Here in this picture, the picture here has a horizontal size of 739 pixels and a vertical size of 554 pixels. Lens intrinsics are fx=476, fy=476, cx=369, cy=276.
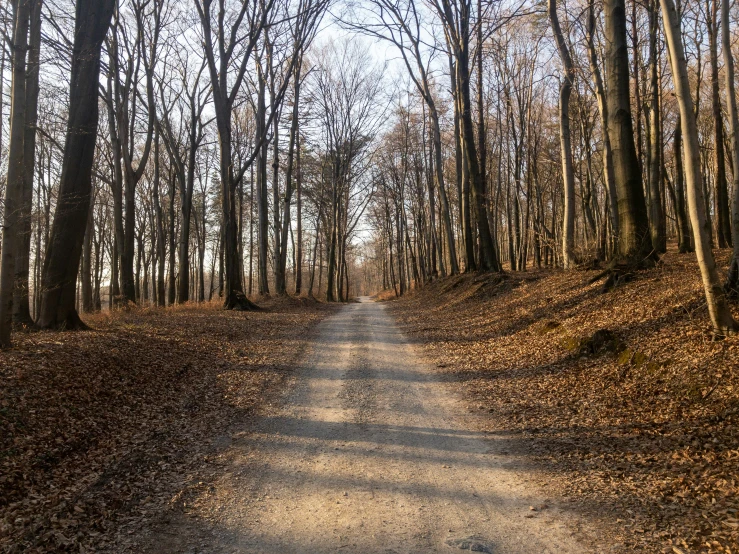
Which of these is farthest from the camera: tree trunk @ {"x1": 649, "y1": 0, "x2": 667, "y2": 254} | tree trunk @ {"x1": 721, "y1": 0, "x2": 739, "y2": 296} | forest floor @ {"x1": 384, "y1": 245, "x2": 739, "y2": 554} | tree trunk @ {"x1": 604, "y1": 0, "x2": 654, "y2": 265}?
tree trunk @ {"x1": 649, "y1": 0, "x2": 667, "y2": 254}

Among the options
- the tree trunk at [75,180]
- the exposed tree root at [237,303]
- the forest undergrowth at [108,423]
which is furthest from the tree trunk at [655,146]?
the tree trunk at [75,180]

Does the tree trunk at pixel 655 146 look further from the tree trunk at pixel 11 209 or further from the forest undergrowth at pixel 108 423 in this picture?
the tree trunk at pixel 11 209

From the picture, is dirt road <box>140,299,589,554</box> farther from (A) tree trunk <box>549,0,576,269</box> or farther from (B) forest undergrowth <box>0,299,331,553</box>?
(A) tree trunk <box>549,0,576,269</box>

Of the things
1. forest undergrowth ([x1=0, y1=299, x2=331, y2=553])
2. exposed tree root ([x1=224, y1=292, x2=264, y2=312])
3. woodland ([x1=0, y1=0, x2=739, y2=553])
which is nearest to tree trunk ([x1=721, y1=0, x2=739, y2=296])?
woodland ([x1=0, y1=0, x2=739, y2=553])

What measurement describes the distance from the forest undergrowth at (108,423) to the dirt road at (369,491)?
1.71ft

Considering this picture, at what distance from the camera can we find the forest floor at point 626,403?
3.83 m

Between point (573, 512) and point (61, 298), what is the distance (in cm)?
999

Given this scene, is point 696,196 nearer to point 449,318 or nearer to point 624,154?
point 624,154

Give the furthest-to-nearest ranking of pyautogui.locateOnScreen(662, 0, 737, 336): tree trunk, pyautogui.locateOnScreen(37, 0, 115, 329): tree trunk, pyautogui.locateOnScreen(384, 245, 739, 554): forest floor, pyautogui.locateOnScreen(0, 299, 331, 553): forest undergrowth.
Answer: pyautogui.locateOnScreen(37, 0, 115, 329): tree trunk < pyautogui.locateOnScreen(662, 0, 737, 336): tree trunk < pyautogui.locateOnScreen(0, 299, 331, 553): forest undergrowth < pyautogui.locateOnScreen(384, 245, 739, 554): forest floor

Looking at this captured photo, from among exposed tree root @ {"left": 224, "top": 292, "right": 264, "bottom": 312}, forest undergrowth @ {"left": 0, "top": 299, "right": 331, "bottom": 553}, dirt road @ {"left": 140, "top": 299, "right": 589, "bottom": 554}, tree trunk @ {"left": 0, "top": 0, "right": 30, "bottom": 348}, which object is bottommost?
dirt road @ {"left": 140, "top": 299, "right": 589, "bottom": 554}

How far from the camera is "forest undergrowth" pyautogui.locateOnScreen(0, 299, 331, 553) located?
13.0 ft

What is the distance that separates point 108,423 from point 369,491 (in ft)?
11.8

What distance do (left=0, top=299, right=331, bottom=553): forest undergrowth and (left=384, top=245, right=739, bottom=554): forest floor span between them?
352cm

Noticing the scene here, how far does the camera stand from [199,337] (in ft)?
37.7
